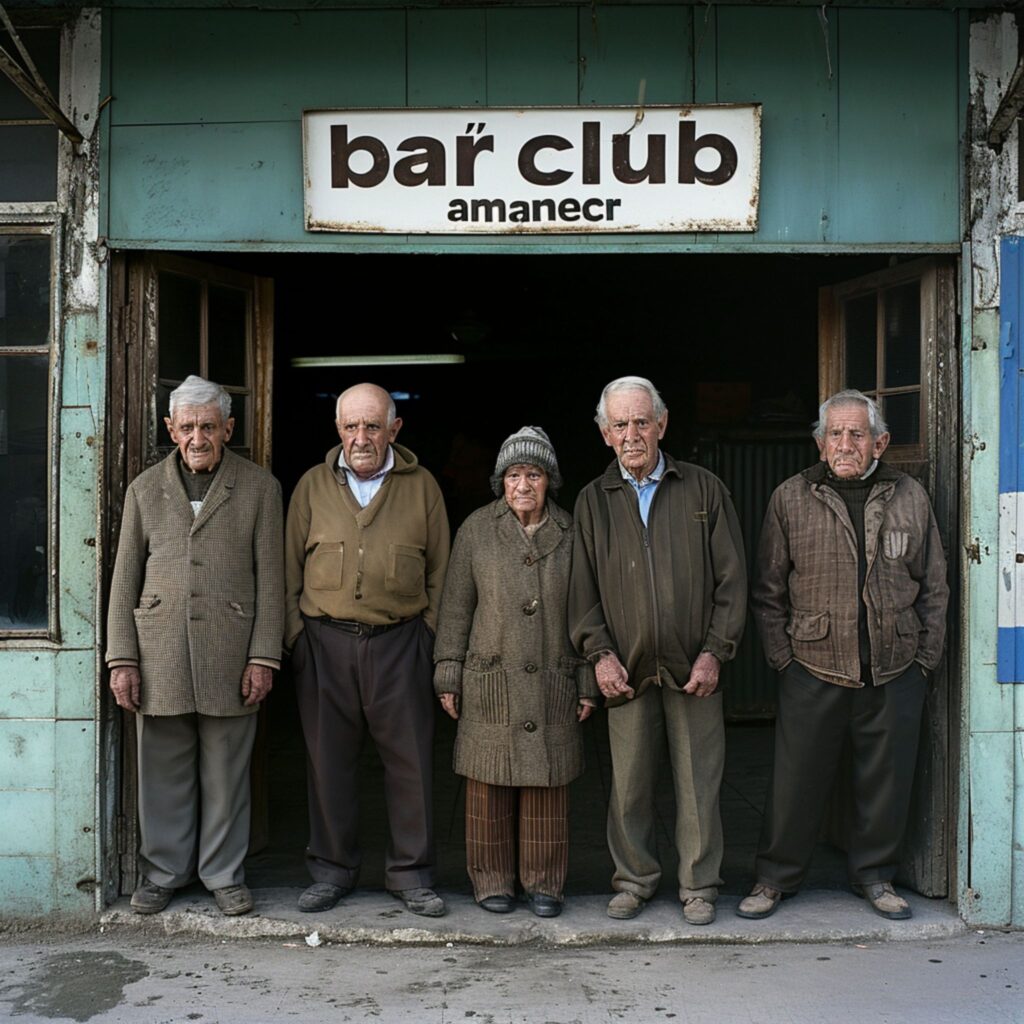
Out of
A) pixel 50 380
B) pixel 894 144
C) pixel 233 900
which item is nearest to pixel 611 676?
pixel 233 900

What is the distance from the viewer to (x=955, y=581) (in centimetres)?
455

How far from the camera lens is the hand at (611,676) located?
4289mm

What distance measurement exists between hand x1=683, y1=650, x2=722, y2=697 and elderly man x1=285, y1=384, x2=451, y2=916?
1.00 metres

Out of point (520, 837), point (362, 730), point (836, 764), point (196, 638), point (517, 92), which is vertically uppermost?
point (517, 92)

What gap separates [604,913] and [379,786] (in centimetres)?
235

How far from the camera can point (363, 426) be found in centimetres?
442

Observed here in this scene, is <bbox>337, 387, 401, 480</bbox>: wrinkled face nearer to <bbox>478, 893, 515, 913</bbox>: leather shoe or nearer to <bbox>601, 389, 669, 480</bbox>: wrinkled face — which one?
<bbox>601, 389, 669, 480</bbox>: wrinkled face

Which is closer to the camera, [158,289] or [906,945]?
[906,945]

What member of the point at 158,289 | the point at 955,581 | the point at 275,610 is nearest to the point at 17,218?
the point at 158,289

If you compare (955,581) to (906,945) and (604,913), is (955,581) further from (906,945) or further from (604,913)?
(604,913)

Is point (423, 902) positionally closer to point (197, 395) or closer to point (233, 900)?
point (233, 900)

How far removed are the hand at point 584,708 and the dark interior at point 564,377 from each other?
1073 mm

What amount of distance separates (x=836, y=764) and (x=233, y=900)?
233 cm

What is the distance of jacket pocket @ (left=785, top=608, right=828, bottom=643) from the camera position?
14.3 ft
